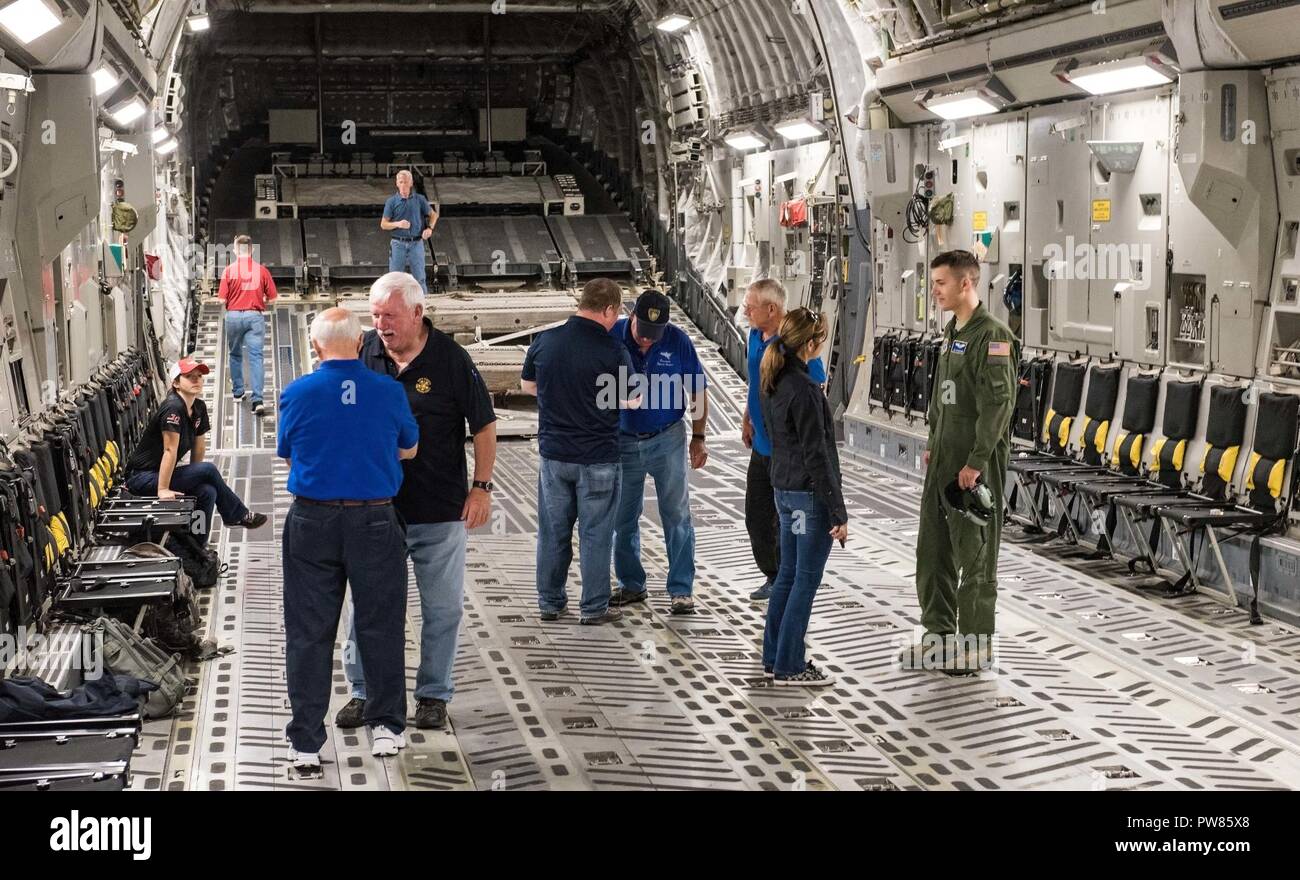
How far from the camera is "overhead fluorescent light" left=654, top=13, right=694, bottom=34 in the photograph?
1698 centimetres

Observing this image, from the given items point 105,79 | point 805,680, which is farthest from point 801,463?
point 105,79

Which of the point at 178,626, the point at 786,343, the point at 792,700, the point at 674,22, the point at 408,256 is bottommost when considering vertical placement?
the point at 792,700

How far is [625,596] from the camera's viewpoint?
8766 mm

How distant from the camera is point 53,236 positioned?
9273 mm

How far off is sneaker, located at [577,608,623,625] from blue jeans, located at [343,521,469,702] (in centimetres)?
186

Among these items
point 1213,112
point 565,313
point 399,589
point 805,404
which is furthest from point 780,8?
point 399,589

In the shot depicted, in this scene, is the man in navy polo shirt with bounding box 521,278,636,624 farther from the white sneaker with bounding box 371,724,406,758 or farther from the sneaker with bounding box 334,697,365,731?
the white sneaker with bounding box 371,724,406,758

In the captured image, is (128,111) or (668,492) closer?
(668,492)

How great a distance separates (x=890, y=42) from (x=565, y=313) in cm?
527

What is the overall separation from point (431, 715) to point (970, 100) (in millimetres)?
6960

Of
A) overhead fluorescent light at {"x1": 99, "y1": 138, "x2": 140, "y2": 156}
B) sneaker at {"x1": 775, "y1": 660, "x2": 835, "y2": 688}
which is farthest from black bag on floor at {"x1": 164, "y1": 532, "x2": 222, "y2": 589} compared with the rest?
overhead fluorescent light at {"x1": 99, "y1": 138, "x2": 140, "y2": 156}

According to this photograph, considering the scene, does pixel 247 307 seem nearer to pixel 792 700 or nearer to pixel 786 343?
pixel 786 343

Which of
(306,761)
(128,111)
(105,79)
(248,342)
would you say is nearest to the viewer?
(306,761)
